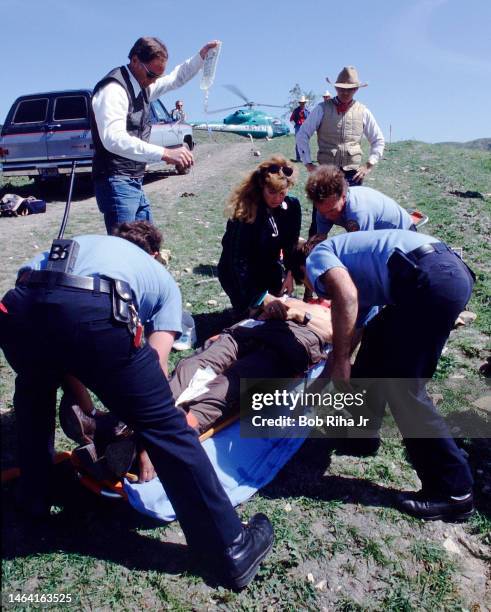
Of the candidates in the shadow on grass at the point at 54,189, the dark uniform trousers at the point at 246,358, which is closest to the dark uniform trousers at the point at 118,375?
the dark uniform trousers at the point at 246,358

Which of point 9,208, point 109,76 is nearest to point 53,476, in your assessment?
point 109,76

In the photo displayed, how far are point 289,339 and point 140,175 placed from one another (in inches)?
72.4

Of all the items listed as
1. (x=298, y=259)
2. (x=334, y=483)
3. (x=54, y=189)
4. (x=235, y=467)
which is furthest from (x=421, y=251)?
(x=54, y=189)

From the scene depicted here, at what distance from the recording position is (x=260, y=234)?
4914 mm

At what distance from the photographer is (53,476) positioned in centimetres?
303

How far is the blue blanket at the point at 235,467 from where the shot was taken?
2934mm

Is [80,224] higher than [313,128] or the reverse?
the reverse

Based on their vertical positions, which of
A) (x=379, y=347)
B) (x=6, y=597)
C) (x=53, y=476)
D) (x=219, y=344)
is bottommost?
(x=6, y=597)

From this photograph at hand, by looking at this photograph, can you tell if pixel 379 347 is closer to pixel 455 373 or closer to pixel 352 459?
pixel 352 459

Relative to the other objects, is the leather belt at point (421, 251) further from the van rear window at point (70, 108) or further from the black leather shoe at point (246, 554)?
the van rear window at point (70, 108)

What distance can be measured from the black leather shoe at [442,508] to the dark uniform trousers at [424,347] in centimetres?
5

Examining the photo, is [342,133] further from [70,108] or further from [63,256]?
[70,108]

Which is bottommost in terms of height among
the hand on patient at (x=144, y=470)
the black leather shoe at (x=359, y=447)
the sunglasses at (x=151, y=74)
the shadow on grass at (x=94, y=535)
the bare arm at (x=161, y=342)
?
the shadow on grass at (x=94, y=535)

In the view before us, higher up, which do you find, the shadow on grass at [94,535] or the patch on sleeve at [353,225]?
the patch on sleeve at [353,225]
